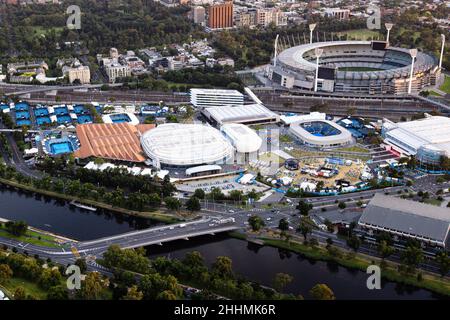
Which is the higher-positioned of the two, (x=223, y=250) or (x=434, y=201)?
(x=434, y=201)

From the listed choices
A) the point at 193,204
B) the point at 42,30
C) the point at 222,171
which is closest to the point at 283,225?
the point at 193,204

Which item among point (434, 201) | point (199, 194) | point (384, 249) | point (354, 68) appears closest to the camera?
point (384, 249)

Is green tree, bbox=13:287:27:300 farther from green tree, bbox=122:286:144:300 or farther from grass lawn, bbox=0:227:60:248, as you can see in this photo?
grass lawn, bbox=0:227:60:248

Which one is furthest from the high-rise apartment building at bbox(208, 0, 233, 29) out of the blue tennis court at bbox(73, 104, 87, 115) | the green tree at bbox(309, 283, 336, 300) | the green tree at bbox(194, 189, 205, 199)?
the green tree at bbox(309, 283, 336, 300)

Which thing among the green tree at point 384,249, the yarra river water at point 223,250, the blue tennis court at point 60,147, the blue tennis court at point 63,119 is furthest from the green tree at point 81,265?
the blue tennis court at point 63,119

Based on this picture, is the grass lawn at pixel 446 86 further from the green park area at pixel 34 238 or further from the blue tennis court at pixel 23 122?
the green park area at pixel 34 238

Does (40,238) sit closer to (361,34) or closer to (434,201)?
(434,201)

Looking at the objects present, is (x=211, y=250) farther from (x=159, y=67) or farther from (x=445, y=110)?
(x=159, y=67)

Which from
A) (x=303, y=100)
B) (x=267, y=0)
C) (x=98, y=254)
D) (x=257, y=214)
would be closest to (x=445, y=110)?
(x=303, y=100)
